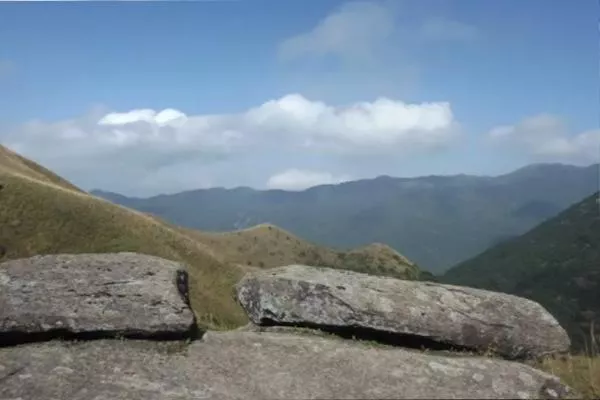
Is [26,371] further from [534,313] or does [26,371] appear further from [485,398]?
[534,313]

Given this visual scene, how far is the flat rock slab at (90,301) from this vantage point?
15.1 meters

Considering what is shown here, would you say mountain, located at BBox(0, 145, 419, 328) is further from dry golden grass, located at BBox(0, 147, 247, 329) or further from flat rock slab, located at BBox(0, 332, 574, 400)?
flat rock slab, located at BBox(0, 332, 574, 400)

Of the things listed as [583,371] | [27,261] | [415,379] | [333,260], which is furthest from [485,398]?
[333,260]

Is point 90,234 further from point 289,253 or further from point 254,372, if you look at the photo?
point 289,253

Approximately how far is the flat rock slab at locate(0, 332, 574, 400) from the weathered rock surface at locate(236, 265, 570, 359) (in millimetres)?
920

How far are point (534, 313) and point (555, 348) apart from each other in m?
1.14

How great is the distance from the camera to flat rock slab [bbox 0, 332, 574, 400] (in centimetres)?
1262

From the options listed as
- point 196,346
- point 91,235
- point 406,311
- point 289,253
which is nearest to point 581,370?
point 406,311

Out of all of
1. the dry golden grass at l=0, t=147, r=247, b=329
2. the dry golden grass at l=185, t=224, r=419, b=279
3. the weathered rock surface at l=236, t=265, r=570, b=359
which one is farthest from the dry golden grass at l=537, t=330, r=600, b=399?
the dry golden grass at l=185, t=224, r=419, b=279

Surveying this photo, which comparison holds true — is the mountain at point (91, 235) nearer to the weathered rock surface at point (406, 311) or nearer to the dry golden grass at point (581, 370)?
the weathered rock surface at point (406, 311)

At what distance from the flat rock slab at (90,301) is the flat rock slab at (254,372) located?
16.4 inches

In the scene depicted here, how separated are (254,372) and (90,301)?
511 centimetres

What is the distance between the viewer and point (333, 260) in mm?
162125

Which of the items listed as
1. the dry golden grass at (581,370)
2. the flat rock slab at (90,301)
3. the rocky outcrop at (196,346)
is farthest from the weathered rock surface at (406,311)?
the flat rock slab at (90,301)
